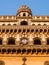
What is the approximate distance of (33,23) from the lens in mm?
44750

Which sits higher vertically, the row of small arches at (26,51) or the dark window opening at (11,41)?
the dark window opening at (11,41)

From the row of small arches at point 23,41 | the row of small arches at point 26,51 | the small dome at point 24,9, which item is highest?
the small dome at point 24,9

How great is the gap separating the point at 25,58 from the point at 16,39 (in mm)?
5389

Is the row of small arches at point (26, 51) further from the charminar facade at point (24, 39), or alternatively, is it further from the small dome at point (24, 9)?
the small dome at point (24, 9)

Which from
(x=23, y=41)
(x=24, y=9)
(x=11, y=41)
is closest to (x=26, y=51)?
(x=23, y=41)

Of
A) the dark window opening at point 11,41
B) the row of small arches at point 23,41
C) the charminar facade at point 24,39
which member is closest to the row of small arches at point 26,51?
the charminar facade at point 24,39

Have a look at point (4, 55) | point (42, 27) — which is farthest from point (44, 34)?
point (4, 55)

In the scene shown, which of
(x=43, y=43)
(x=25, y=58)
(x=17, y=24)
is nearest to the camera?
(x=25, y=58)

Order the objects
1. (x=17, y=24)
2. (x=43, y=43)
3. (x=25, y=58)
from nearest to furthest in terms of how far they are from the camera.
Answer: (x=25, y=58), (x=43, y=43), (x=17, y=24)

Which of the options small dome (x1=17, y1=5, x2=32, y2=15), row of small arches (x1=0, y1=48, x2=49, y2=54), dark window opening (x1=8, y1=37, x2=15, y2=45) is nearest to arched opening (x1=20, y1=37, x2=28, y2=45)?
dark window opening (x1=8, y1=37, x2=15, y2=45)

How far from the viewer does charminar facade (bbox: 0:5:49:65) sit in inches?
1532

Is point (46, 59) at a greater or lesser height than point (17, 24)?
lesser

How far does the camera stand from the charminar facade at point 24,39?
1532 inches

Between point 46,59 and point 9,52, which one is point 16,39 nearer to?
point 9,52
